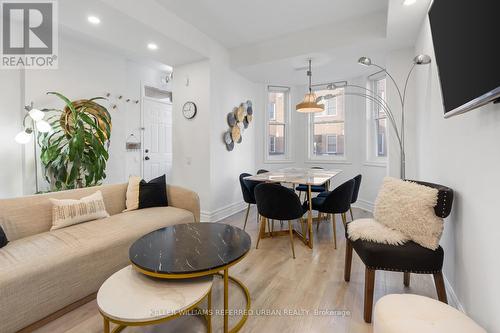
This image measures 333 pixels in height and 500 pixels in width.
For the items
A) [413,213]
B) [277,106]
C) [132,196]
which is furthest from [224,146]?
[413,213]

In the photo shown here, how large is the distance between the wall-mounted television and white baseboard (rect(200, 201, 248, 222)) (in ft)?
10.7

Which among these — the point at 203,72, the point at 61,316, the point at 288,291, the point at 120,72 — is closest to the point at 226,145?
the point at 203,72

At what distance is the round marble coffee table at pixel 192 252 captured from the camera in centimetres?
132

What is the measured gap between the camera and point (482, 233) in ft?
4.19

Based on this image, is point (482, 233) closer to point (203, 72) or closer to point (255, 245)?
point (255, 245)

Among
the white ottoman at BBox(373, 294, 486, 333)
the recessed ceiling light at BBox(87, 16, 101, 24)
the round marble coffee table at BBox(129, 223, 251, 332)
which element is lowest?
the white ottoman at BBox(373, 294, 486, 333)

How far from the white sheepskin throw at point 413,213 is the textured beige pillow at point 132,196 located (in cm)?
255

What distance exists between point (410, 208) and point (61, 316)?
8.40 feet

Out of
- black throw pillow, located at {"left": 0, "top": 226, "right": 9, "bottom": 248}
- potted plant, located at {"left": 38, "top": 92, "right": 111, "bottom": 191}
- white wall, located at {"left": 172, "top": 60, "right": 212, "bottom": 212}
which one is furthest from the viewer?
white wall, located at {"left": 172, "top": 60, "right": 212, "bottom": 212}

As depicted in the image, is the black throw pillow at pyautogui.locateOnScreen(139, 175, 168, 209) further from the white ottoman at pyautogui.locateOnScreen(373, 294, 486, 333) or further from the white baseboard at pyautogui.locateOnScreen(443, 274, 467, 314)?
the white baseboard at pyautogui.locateOnScreen(443, 274, 467, 314)

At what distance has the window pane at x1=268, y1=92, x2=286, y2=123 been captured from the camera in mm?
5555

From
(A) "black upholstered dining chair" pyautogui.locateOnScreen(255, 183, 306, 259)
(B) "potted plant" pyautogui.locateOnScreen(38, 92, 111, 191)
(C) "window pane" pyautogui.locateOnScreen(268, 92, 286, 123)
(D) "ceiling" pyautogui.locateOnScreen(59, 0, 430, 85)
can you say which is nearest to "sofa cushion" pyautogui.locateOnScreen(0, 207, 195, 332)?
(A) "black upholstered dining chair" pyautogui.locateOnScreen(255, 183, 306, 259)

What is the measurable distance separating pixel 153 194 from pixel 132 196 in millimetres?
235

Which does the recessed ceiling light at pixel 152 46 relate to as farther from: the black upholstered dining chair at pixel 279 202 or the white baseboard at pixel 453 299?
the white baseboard at pixel 453 299
